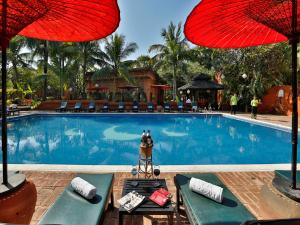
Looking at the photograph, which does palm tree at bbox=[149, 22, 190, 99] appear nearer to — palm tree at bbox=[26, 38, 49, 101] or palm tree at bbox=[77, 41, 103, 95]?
palm tree at bbox=[77, 41, 103, 95]

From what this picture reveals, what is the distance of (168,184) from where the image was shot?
414 centimetres

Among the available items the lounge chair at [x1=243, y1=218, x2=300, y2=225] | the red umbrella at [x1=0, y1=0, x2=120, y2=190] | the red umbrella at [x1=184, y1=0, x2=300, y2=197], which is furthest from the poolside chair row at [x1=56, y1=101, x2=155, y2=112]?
the lounge chair at [x1=243, y1=218, x2=300, y2=225]

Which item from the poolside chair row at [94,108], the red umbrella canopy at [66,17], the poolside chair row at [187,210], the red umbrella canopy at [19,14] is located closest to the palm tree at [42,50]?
the poolside chair row at [94,108]

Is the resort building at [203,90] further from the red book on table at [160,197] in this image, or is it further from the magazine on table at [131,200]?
the magazine on table at [131,200]

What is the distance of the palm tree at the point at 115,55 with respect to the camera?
2209cm

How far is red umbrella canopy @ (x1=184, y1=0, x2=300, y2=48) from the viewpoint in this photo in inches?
93.2

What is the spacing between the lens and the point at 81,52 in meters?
22.1

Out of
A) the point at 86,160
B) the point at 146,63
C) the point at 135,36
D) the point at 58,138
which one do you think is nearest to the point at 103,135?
the point at 58,138

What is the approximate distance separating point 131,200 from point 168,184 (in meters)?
1.64

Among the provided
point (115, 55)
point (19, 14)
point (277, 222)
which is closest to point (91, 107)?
point (115, 55)

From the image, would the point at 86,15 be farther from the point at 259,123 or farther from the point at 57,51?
the point at 57,51

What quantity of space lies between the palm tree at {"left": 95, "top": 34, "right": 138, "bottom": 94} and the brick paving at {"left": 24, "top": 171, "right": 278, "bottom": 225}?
1775 cm

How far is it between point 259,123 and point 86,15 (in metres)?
12.9

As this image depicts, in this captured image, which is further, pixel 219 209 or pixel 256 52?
pixel 256 52
